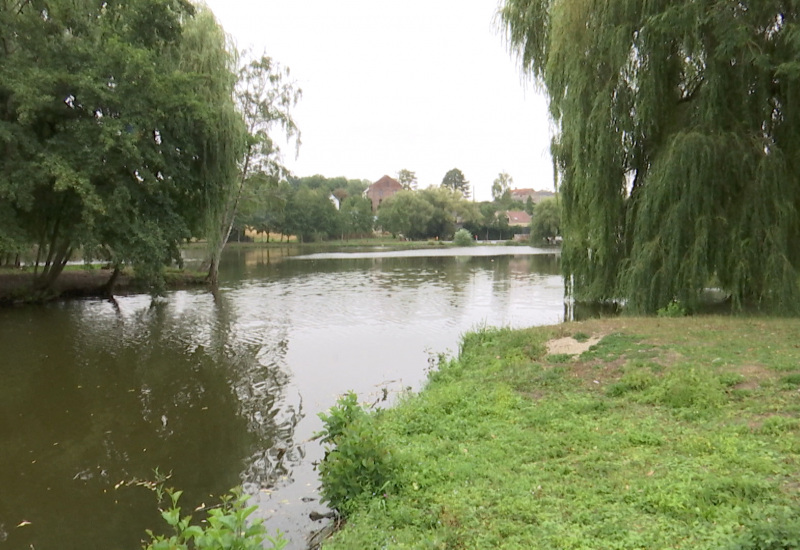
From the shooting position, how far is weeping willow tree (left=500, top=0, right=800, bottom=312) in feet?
37.3

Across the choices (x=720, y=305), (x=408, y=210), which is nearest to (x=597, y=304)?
(x=720, y=305)

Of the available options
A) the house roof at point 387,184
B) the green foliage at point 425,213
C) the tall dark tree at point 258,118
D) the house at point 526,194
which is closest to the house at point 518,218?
the green foliage at point 425,213

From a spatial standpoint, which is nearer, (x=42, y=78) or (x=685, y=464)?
(x=685, y=464)

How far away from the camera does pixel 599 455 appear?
5.04m

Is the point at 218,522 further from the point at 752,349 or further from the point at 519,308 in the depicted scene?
the point at 519,308

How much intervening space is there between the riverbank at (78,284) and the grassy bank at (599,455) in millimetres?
18490

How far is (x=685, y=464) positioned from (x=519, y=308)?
14647 millimetres

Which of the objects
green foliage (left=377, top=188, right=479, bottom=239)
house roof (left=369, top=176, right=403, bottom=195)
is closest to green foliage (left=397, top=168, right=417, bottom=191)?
house roof (left=369, top=176, right=403, bottom=195)

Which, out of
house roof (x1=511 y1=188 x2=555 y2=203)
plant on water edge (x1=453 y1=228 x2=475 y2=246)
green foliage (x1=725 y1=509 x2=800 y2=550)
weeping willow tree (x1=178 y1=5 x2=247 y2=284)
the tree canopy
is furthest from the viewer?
house roof (x1=511 y1=188 x2=555 y2=203)

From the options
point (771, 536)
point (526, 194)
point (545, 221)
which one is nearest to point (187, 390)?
point (771, 536)

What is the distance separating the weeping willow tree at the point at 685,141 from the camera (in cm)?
1136

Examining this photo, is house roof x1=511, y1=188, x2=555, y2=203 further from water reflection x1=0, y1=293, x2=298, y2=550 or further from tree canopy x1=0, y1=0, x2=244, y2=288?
water reflection x1=0, y1=293, x2=298, y2=550

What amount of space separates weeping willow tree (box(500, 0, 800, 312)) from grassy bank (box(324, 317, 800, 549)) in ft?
10.9

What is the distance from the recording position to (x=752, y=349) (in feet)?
26.5
